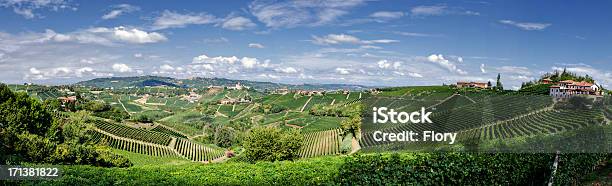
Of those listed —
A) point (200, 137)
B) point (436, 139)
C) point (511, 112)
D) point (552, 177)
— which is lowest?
point (200, 137)

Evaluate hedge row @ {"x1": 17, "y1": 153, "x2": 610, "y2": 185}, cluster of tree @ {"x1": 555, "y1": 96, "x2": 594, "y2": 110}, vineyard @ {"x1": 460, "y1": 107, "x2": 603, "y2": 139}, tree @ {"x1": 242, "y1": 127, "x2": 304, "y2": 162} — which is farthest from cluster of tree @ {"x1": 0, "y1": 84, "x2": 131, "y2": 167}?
cluster of tree @ {"x1": 555, "y1": 96, "x2": 594, "y2": 110}

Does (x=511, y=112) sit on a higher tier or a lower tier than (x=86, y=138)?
higher

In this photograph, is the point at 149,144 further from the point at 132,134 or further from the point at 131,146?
the point at 131,146

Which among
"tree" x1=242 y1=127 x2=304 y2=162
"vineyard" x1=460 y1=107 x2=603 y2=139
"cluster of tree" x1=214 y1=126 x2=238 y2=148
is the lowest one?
"cluster of tree" x1=214 y1=126 x2=238 y2=148

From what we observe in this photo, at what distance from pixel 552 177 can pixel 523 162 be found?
912mm

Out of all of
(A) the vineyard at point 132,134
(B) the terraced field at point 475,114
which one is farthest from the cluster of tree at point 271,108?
(B) the terraced field at point 475,114

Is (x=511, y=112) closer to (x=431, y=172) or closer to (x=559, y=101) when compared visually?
(x=559, y=101)

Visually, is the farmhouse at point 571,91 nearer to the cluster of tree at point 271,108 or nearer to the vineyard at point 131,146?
the vineyard at point 131,146

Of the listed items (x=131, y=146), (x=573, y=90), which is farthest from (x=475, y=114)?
(x=131, y=146)

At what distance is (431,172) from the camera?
1045 centimetres

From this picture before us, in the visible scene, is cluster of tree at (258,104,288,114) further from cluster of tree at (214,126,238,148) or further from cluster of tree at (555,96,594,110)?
cluster of tree at (555,96,594,110)

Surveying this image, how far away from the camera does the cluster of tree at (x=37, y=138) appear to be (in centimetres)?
4231

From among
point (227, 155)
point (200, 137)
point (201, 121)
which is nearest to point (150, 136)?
point (227, 155)

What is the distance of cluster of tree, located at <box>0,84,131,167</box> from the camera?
42312mm
